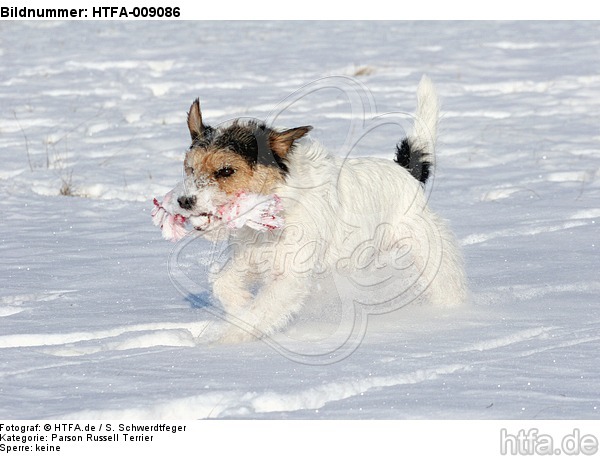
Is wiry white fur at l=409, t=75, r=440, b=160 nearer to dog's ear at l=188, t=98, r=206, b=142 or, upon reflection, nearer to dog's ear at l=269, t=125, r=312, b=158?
dog's ear at l=269, t=125, r=312, b=158

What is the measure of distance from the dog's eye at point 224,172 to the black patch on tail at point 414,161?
137cm

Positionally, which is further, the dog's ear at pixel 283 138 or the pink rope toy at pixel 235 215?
the dog's ear at pixel 283 138

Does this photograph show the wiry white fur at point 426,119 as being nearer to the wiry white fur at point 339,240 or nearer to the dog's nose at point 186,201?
the wiry white fur at point 339,240

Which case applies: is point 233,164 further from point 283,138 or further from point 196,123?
point 196,123

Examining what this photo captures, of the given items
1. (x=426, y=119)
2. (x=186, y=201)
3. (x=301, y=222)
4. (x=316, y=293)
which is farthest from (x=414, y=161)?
(x=186, y=201)

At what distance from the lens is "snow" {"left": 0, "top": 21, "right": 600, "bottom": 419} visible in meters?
3.70

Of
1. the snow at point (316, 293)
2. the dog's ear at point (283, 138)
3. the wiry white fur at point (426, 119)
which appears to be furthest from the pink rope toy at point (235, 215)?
the wiry white fur at point (426, 119)

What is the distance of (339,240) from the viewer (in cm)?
500

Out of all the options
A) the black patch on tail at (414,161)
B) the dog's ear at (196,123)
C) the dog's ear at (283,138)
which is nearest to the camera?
the dog's ear at (283,138)

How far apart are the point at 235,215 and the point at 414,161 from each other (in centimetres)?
146

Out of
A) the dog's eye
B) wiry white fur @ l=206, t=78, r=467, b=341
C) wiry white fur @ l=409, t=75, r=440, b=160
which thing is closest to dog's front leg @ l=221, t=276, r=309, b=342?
wiry white fur @ l=206, t=78, r=467, b=341

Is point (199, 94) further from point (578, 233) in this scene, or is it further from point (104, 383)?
point (104, 383)

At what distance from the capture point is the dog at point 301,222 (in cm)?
456

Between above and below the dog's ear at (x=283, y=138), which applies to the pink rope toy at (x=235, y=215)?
below
